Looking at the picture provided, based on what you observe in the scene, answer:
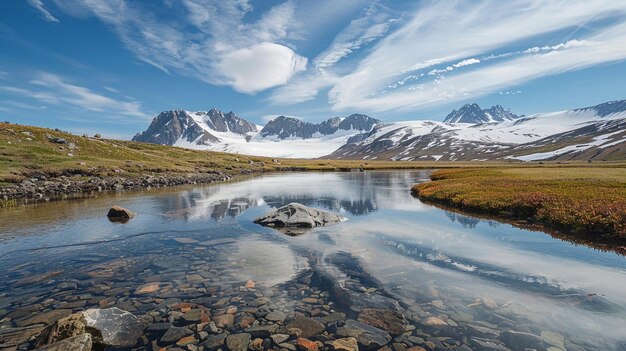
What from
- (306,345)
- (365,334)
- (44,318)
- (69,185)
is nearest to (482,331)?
(365,334)

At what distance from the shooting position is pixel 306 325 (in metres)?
9.90

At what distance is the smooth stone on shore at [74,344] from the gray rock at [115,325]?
82cm

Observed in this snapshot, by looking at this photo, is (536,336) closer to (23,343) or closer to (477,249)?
(477,249)

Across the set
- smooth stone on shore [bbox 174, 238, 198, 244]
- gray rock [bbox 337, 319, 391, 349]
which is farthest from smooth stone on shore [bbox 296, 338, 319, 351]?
smooth stone on shore [bbox 174, 238, 198, 244]

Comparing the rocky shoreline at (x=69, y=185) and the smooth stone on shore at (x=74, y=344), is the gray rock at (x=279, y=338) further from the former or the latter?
the rocky shoreline at (x=69, y=185)

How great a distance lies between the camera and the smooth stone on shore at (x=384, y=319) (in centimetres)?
972

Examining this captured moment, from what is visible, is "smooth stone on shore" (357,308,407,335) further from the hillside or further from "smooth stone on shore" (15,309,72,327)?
the hillside

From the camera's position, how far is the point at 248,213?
31.8m

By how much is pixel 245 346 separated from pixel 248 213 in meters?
23.5

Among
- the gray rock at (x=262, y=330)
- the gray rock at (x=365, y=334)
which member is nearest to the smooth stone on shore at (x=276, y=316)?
the gray rock at (x=262, y=330)

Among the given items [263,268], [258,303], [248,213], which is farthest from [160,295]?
[248,213]

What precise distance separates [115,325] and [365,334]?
7159 mm

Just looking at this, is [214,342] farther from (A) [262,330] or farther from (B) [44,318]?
(B) [44,318]

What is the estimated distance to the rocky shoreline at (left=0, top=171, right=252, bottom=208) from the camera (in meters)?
41.6
